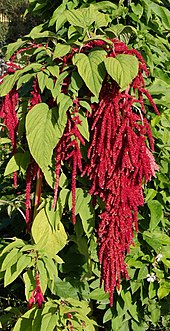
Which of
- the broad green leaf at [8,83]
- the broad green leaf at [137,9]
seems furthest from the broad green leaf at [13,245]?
the broad green leaf at [137,9]

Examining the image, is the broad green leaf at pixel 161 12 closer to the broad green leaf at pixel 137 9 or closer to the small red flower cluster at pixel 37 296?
the broad green leaf at pixel 137 9

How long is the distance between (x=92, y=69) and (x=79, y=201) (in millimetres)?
564

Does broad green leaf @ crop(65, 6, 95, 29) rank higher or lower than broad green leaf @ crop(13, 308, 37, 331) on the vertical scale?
higher

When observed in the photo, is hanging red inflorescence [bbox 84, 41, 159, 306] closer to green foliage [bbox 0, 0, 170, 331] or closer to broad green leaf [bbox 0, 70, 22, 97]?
green foliage [bbox 0, 0, 170, 331]

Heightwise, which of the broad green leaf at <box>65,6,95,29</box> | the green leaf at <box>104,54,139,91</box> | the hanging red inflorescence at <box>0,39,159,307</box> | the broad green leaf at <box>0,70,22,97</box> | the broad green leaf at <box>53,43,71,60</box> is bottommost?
the hanging red inflorescence at <box>0,39,159,307</box>

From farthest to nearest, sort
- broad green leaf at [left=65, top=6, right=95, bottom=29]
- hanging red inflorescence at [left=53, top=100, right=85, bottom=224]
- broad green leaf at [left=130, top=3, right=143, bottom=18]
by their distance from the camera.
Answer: broad green leaf at [left=130, top=3, right=143, bottom=18]
broad green leaf at [left=65, top=6, right=95, bottom=29]
hanging red inflorescence at [left=53, top=100, right=85, bottom=224]

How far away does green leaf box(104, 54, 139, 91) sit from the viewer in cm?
169

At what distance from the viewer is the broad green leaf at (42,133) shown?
184 cm

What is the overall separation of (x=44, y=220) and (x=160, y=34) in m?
1.31

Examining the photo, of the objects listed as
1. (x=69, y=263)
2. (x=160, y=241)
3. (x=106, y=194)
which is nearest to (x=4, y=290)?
(x=69, y=263)

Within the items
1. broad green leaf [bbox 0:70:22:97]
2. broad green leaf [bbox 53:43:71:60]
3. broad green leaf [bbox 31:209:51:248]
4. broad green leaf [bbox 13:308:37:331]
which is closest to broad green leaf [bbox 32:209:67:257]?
broad green leaf [bbox 31:209:51:248]

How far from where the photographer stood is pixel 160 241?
267cm

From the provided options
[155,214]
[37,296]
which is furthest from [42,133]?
[155,214]

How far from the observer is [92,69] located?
1.77 m
